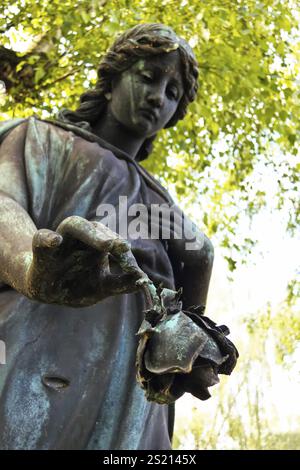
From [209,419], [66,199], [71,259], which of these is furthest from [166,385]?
[209,419]

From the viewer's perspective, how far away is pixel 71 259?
2.58 meters

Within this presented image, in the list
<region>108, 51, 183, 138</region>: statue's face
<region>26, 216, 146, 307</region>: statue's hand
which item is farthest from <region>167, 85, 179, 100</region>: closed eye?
<region>26, 216, 146, 307</region>: statue's hand

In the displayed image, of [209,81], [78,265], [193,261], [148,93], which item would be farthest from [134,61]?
[209,81]

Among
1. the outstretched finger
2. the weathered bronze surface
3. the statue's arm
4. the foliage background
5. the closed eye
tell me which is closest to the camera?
the outstretched finger

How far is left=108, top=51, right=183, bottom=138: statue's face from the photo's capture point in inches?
140

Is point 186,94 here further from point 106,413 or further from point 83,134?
point 106,413

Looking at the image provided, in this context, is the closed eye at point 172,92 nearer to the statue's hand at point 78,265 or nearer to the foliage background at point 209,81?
A: the statue's hand at point 78,265

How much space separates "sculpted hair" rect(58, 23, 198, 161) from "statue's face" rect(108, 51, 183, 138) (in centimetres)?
3

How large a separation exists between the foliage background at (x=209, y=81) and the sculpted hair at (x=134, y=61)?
3.14m

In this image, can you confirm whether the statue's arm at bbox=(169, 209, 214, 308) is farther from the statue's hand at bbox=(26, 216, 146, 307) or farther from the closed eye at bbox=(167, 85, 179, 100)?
the statue's hand at bbox=(26, 216, 146, 307)

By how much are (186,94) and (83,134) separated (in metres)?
0.42

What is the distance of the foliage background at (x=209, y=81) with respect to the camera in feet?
24.5

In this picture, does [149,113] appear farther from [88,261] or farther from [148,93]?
[88,261]

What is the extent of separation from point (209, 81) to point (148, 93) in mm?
4300
